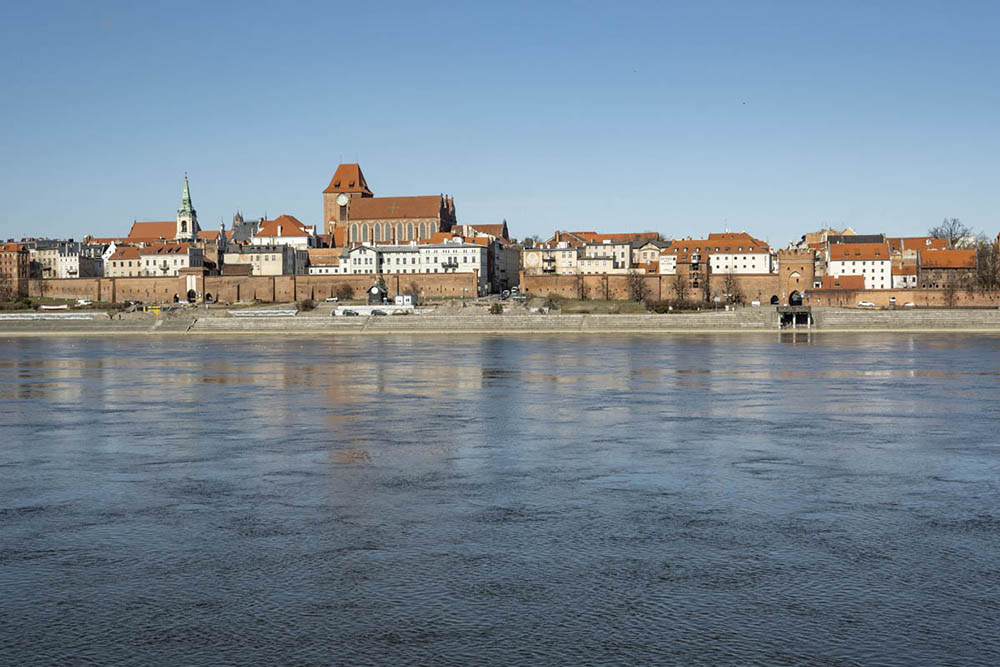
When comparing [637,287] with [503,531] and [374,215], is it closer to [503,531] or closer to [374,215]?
[374,215]

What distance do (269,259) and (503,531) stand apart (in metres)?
85.7

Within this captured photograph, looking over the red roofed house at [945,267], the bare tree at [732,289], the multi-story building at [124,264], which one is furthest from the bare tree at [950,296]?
the multi-story building at [124,264]

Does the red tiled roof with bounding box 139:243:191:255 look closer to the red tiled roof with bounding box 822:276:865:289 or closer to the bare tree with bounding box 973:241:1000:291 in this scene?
the red tiled roof with bounding box 822:276:865:289

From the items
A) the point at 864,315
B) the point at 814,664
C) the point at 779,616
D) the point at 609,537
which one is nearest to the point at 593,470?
the point at 609,537

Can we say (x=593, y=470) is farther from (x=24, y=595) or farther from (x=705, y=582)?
(x=24, y=595)

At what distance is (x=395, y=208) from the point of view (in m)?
103

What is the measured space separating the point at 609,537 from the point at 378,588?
2.24 m

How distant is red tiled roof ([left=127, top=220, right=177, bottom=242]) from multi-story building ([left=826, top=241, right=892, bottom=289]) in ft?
220

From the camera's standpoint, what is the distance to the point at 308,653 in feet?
19.5

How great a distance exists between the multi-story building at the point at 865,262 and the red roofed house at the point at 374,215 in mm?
38315

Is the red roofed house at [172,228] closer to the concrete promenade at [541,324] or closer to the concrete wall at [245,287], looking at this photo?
the concrete wall at [245,287]

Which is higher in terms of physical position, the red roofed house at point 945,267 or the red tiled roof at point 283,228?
the red tiled roof at point 283,228

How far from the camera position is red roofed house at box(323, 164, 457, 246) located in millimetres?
102188

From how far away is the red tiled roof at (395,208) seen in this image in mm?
102438
